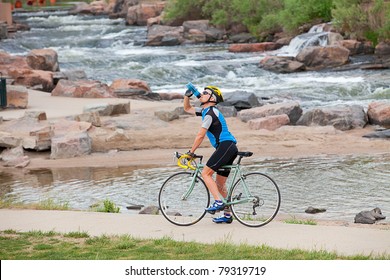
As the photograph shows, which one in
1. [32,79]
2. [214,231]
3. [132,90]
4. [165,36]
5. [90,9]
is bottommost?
[90,9]

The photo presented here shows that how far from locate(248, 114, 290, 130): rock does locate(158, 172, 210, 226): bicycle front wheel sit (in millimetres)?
11907

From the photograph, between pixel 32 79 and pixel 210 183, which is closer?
pixel 210 183

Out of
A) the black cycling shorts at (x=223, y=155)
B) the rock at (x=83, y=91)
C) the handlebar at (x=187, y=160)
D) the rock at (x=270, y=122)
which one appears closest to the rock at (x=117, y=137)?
the rock at (x=270, y=122)

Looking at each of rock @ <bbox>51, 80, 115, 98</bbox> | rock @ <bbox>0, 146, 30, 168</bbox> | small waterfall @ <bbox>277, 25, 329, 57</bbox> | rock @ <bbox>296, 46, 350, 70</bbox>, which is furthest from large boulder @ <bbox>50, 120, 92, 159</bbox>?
small waterfall @ <bbox>277, 25, 329, 57</bbox>

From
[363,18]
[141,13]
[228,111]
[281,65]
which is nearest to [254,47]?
[363,18]

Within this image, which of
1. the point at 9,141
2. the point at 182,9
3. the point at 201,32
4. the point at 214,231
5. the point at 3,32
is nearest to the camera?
the point at 214,231

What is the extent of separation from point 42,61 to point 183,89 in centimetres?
628

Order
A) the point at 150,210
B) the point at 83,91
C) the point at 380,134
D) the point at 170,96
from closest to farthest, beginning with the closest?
the point at 150,210, the point at 380,134, the point at 83,91, the point at 170,96

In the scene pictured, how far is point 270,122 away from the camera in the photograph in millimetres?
24156

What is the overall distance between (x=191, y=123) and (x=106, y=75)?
14.2m

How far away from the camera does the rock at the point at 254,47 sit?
46062mm

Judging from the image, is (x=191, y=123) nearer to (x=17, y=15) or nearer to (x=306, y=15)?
(x=306, y=15)

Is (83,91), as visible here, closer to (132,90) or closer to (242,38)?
(132,90)

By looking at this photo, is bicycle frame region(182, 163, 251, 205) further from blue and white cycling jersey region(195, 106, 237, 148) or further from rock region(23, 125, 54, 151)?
rock region(23, 125, 54, 151)
